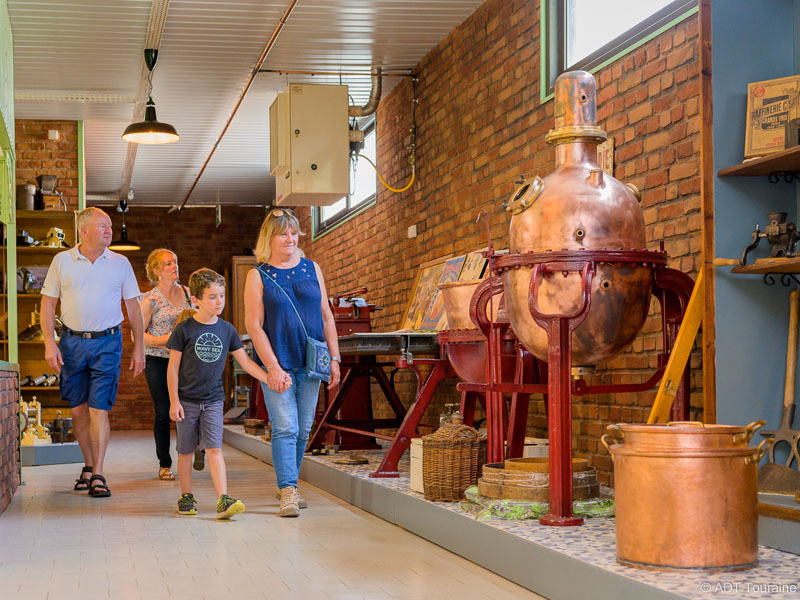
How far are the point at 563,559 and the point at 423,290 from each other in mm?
4509

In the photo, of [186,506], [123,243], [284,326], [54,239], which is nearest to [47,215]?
[54,239]

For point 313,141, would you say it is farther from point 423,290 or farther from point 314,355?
point 314,355

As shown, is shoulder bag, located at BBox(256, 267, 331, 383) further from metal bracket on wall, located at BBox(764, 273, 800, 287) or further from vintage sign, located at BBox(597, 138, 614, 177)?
metal bracket on wall, located at BBox(764, 273, 800, 287)

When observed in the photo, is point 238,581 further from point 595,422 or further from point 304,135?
point 304,135

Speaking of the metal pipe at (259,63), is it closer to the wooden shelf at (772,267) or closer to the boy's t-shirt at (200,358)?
the boy's t-shirt at (200,358)

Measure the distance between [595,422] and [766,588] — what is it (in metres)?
2.45

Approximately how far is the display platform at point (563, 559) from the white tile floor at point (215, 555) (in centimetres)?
6

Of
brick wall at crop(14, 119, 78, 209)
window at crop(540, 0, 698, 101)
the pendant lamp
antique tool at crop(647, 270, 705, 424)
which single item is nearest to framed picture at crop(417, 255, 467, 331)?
window at crop(540, 0, 698, 101)

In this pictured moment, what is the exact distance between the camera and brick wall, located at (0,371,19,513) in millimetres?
5089

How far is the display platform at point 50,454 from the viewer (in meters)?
7.79

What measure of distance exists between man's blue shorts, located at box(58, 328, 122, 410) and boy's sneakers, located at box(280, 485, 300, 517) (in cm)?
138

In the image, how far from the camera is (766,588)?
2576mm

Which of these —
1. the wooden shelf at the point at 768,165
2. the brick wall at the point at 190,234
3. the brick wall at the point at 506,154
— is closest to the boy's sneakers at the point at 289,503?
the brick wall at the point at 506,154

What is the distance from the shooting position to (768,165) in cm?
337
